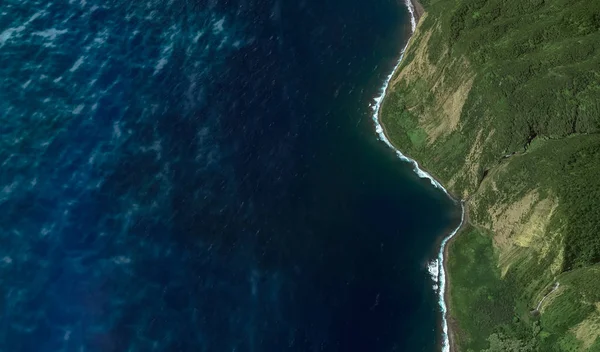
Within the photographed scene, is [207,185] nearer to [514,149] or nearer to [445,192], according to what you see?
[445,192]

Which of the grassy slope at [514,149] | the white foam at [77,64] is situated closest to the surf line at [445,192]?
the grassy slope at [514,149]

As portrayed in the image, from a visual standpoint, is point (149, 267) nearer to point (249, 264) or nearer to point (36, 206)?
point (249, 264)

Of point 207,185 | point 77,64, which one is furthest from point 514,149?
point 77,64

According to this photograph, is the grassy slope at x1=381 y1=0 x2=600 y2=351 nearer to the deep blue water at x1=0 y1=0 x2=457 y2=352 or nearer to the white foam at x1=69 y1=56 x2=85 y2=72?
the deep blue water at x1=0 y1=0 x2=457 y2=352

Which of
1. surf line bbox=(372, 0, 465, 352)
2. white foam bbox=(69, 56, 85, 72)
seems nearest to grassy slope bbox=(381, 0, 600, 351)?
surf line bbox=(372, 0, 465, 352)

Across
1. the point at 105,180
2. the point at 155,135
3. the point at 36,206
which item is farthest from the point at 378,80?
the point at 36,206
